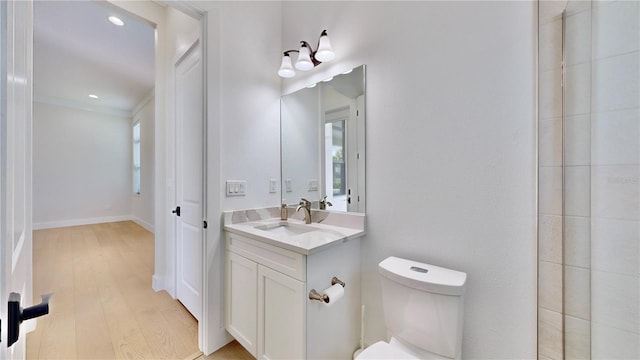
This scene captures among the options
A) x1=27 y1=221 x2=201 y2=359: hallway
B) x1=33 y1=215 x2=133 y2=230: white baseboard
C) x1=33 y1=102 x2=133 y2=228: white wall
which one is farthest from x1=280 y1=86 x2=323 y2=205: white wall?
x1=33 y1=215 x2=133 y2=230: white baseboard

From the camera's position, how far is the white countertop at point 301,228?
1.31 meters

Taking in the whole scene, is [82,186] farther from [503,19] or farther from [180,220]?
[503,19]

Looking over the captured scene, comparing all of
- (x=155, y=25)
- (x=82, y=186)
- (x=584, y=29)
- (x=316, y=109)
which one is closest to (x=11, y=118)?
(x=316, y=109)

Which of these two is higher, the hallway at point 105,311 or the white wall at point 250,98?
the white wall at point 250,98

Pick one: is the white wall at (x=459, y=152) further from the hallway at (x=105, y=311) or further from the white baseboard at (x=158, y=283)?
the white baseboard at (x=158, y=283)

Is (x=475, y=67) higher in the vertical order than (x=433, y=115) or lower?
higher

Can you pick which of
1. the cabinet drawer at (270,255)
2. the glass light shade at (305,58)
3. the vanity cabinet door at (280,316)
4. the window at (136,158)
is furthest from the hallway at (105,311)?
the window at (136,158)

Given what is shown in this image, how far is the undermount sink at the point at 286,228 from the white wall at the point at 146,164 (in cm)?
401

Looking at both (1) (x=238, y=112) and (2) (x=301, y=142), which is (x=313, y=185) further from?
(1) (x=238, y=112)

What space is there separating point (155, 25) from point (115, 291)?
8.80 feet

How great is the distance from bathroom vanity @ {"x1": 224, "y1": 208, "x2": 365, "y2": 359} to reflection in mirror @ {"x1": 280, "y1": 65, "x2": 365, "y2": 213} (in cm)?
19

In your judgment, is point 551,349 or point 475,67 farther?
point 475,67

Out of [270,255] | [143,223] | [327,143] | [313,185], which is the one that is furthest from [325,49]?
[143,223]

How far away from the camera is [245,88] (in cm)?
184
